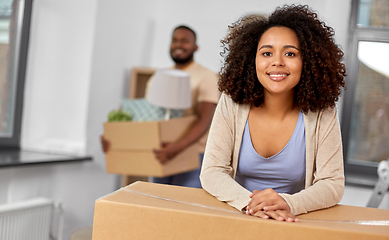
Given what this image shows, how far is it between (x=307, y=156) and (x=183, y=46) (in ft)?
4.79

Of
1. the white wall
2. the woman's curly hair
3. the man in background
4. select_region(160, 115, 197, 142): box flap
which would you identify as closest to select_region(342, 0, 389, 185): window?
the white wall

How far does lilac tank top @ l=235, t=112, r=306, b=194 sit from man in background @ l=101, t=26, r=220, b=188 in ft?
3.21

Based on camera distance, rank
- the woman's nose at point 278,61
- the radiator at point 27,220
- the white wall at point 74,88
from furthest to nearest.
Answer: the white wall at point 74,88 < the radiator at point 27,220 < the woman's nose at point 278,61

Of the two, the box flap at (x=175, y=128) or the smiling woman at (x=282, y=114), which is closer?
the smiling woman at (x=282, y=114)

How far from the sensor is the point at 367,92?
118 inches

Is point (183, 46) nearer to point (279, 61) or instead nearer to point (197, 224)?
point (279, 61)

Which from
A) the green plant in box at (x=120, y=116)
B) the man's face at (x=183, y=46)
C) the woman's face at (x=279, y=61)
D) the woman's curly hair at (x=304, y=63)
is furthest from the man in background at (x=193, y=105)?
the woman's face at (x=279, y=61)

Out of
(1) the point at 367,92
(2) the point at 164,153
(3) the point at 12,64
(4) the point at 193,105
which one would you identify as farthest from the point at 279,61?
(1) the point at 367,92

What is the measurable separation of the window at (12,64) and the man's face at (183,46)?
39.2 inches

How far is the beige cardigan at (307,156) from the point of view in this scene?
957 mm

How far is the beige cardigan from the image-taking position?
0.96 meters

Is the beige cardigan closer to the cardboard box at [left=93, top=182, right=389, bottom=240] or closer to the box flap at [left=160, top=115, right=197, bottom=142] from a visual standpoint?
the cardboard box at [left=93, top=182, right=389, bottom=240]

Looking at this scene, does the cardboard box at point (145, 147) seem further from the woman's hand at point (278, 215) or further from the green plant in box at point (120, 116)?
the woman's hand at point (278, 215)

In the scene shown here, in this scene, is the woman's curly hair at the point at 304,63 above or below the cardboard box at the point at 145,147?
above
